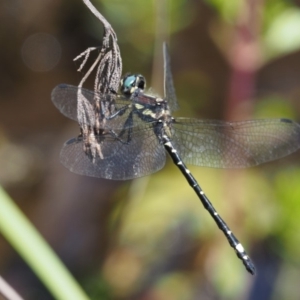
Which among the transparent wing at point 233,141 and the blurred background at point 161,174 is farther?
the blurred background at point 161,174

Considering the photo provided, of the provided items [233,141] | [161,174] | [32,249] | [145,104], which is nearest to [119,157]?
[145,104]

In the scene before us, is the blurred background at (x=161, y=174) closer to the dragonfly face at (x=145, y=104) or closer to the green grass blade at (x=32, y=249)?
the dragonfly face at (x=145, y=104)

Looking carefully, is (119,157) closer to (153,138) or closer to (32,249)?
(153,138)

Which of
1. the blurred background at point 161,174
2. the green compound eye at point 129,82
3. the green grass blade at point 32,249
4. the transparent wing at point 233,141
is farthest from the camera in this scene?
the blurred background at point 161,174

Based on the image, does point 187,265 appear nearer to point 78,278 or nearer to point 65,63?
point 78,278

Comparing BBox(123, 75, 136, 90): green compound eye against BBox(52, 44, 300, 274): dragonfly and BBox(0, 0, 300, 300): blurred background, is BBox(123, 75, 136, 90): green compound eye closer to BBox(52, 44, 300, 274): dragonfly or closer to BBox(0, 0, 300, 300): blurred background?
BBox(52, 44, 300, 274): dragonfly

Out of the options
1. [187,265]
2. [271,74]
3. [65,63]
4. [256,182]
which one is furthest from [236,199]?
[65,63]

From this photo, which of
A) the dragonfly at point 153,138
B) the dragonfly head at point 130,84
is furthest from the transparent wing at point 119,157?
the dragonfly head at point 130,84
